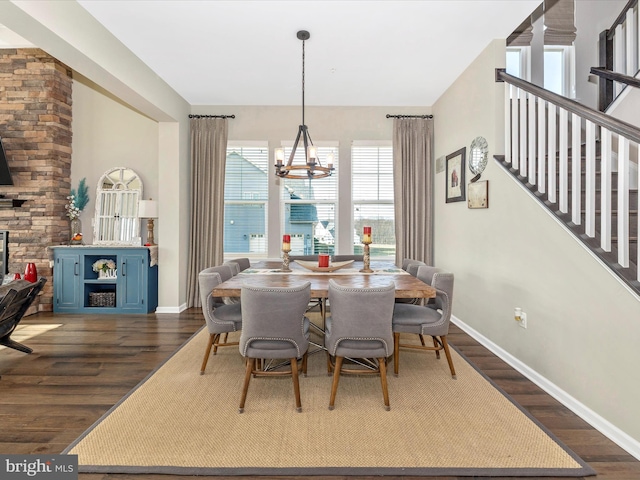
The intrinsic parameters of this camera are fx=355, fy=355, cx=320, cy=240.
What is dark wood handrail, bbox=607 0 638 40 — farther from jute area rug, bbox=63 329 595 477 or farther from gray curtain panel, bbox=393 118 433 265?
jute area rug, bbox=63 329 595 477

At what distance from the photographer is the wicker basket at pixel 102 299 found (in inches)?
195

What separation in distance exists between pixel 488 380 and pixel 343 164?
3.60 meters

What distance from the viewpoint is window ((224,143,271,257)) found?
A: 213 inches

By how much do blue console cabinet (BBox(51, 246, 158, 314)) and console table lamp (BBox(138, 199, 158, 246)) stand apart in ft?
1.01

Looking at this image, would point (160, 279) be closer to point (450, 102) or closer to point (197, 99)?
point (197, 99)

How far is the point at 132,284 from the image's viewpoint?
16.0ft

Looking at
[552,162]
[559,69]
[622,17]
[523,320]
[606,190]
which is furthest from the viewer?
[559,69]

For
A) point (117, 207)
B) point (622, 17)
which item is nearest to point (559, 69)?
point (622, 17)

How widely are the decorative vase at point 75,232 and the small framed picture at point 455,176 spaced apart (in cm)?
519

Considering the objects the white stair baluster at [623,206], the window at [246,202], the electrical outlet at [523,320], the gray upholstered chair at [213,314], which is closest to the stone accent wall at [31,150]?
the window at [246,202]

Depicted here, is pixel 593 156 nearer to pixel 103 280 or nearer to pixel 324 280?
pixel 324 280

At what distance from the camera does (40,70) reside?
4.86 meters

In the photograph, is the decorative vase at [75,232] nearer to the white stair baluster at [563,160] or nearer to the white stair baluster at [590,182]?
the white stair baluster at [563,160]

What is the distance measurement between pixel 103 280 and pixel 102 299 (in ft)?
0.89
